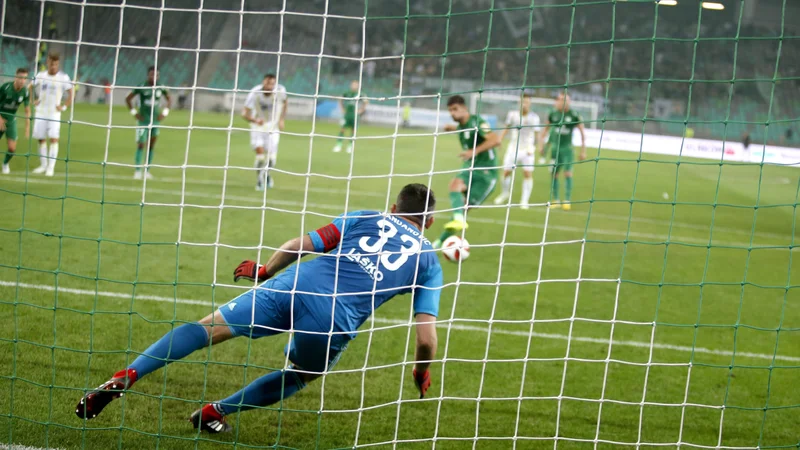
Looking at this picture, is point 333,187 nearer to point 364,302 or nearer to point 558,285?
point 558,285

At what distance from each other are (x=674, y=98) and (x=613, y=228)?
28.2 meters

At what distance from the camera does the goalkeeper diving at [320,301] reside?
4.10 m

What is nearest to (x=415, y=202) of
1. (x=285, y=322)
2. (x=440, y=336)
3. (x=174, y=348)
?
(x=285, y=322)

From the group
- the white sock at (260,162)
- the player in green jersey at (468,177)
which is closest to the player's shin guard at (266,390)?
the player in green jersey at (468,177)

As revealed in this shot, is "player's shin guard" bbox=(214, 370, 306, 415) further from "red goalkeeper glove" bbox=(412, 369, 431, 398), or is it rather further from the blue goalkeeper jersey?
"red goalkeeper glove" bbox=(412, 369, 431, 398)

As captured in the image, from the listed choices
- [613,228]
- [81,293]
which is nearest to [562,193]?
[613,228]

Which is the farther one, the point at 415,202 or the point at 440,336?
the point at 440,336

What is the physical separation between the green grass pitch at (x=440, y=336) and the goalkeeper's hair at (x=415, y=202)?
432 mm

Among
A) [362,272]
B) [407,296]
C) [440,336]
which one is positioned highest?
[362,272]

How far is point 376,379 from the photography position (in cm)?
544

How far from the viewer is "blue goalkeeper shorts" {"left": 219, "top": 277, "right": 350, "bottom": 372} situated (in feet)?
13.5

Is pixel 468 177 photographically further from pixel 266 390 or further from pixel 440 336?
pixel 266 390

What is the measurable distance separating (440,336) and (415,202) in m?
2.35

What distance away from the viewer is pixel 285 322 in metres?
4.25
